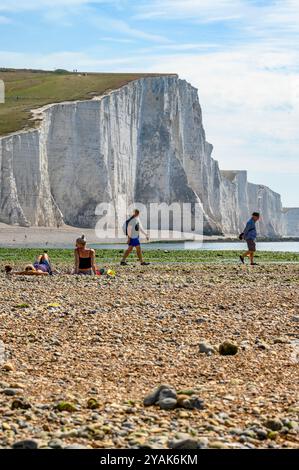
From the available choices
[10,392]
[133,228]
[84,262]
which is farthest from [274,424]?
[133,228]

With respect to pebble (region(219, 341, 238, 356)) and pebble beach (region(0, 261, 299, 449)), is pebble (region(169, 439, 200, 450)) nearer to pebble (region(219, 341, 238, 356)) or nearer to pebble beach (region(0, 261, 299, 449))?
pebble beach (region(0, 261, 299, 449))

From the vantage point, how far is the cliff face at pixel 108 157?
68438 millimetres

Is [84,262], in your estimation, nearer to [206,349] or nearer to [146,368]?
[206,349]

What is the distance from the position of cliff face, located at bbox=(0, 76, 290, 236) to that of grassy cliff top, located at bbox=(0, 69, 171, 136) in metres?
1.90

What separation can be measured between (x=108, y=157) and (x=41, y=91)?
14.6 meters

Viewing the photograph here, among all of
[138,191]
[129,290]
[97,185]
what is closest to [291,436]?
[129,290]

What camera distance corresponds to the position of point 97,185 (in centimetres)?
7681

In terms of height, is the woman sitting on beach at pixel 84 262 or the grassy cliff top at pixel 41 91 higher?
the grassy cliff top at pixel 41 91

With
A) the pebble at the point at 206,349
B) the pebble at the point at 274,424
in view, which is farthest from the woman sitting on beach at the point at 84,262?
the pebble at the point at 274,424

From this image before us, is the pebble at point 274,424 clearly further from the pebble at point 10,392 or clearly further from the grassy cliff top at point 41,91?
the grassy cliff top at point 41,91

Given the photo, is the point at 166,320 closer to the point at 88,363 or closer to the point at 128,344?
the point at 128,344

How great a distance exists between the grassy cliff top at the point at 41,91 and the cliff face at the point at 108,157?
6.24 feet

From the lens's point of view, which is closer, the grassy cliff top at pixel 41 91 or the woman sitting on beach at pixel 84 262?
the woman sitting on beach at pixel 84 262

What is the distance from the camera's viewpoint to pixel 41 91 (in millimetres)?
89562
